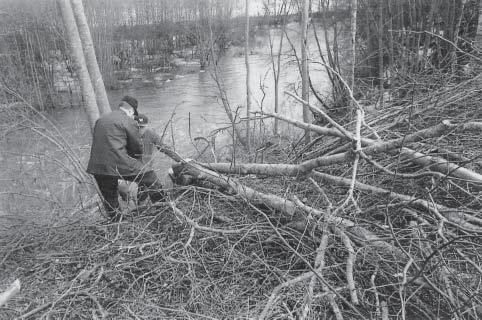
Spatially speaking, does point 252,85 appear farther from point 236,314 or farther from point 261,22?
point 236,314

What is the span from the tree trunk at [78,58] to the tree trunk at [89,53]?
154 millimetres

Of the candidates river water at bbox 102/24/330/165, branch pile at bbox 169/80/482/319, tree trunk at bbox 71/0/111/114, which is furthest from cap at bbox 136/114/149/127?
river water at bbox 102/24/330/165

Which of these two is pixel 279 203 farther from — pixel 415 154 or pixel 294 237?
pixel 415 154

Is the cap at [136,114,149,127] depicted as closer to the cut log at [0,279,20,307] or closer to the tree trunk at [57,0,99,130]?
the tree trunk at [57,0,99,130]

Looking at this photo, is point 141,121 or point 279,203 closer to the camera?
point 279,203

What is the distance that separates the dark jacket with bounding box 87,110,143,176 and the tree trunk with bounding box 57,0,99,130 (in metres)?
1.70

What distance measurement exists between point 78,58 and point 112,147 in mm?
2187

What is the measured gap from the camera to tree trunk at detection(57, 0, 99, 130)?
18.4 feet

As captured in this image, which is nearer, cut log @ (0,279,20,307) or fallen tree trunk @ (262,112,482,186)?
cut log @ (0,279,20,307)

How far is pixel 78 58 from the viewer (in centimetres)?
579

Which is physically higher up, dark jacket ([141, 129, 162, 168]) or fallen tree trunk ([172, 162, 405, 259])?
dark jacket ([141, 129, 162, 168])

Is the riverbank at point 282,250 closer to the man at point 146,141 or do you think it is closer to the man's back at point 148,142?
the man at point 146,141

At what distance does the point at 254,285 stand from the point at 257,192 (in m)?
1.02

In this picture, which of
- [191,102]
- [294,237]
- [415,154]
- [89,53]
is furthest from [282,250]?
[191,102]
